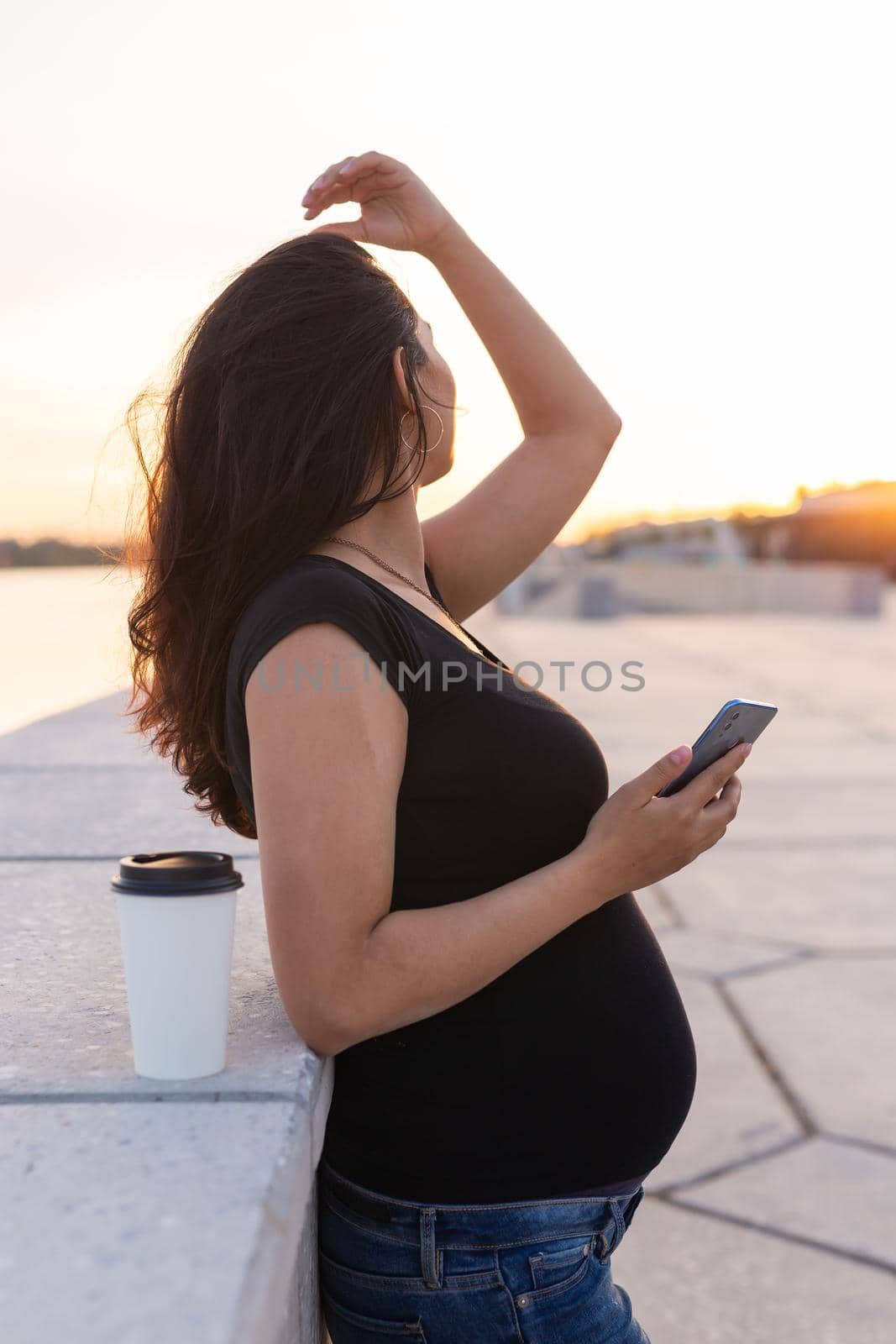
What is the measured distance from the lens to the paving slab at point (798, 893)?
4793 millimetres

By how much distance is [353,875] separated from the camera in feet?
4.27

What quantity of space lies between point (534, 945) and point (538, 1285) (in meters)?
0.40

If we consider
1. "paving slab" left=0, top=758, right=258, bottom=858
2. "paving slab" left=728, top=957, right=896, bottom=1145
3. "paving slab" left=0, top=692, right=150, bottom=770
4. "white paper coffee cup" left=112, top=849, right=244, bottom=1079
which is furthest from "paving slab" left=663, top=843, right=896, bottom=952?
"white paper coffee cup" left=112, top=849, right=244, bottom=1079

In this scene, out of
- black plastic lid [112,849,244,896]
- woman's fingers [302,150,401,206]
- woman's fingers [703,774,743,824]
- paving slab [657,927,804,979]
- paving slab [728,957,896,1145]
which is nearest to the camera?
black plastic lid [112,849,244,896]

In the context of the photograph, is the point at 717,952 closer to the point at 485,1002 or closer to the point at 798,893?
the point at 798,893

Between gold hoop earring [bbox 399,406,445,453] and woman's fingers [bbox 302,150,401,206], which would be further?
woman's fingers [bbox 302,150,401,206]

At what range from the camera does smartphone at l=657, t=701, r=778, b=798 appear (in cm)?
160

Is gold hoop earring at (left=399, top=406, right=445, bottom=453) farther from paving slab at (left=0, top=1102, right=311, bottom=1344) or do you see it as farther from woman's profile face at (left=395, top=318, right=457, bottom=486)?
paving slab at (left=0, top=1102, right=311, bottom=1344)

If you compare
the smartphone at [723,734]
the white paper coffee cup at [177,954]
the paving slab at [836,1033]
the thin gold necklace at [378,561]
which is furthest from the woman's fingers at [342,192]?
the paving slab at [836,1033]

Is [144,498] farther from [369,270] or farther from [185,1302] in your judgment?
[185,1302]

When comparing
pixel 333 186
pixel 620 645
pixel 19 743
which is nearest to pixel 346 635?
pixel 333 186

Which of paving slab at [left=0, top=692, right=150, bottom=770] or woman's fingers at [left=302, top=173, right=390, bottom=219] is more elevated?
woman's fingers at [left=302, top=173, right=390, bottom=219]

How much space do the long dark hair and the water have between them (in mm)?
231

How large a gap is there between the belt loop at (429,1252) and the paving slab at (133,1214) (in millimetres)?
281
